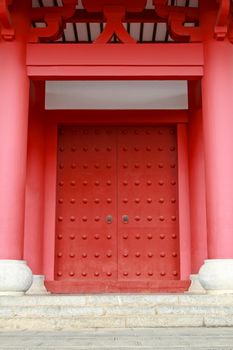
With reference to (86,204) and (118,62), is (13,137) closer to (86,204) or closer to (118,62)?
(118,62)

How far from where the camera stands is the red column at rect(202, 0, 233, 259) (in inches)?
251

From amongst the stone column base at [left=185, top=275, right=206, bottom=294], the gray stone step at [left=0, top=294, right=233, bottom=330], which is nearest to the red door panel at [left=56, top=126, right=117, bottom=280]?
the stone column base at [left=185, top=275, right=206, bottom=294]

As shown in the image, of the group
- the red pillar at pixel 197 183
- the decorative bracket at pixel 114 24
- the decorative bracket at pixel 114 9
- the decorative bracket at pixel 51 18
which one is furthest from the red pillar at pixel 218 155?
the decorative bracket at pixel 51 18

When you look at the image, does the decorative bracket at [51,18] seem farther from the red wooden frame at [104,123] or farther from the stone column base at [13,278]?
the stone column base at [13,278]

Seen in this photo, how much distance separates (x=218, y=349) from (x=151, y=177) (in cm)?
570

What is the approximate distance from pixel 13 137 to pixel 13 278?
1699mm

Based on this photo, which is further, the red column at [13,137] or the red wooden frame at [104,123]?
the red wooden frame at [104,123]

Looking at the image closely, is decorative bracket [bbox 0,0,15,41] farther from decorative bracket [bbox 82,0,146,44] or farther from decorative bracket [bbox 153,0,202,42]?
decorative bracket [bbox 153,0,202,42]

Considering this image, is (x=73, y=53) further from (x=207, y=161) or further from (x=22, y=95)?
(x=207, y=161)

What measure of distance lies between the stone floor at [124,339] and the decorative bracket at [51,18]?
13.8 ft

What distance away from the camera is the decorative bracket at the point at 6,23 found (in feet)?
21.0

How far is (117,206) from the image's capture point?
8.37m

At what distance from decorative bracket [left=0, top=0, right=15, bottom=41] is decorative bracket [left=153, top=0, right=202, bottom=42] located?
1889mm

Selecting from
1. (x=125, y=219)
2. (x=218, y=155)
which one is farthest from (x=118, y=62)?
(x=125, y=219)
